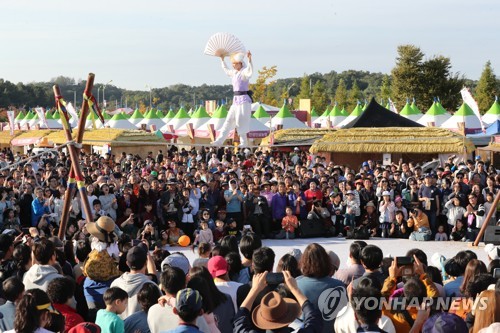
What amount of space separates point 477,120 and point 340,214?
1685 cm

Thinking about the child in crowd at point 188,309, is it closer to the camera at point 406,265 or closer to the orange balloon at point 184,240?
the camera at point 406,265

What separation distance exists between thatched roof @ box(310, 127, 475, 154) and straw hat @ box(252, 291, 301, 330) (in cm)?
1473

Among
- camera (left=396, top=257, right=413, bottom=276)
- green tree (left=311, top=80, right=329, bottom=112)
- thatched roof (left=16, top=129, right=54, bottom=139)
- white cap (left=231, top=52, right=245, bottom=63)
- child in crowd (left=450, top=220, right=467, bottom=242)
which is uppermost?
white cap (left=231, top=52, right=245, bottom=63)

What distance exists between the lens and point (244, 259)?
686 cm

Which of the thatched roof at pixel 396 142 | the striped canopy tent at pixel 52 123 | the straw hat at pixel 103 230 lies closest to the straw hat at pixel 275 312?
the straw hat at pixel 103 230

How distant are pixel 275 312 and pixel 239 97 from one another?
13.6 metres

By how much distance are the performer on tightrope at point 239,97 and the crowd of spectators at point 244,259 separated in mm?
2196

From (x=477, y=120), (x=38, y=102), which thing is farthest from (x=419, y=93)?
(x=38, y=102)

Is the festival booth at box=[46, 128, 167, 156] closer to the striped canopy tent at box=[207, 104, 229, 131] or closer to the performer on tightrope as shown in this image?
the striped canopy tent at box=[207, 104, 229, 131]

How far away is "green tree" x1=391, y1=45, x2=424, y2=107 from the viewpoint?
175 feet

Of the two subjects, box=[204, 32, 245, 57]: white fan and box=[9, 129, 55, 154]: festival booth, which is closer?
box=[204, 32, 245, 57]: white fan

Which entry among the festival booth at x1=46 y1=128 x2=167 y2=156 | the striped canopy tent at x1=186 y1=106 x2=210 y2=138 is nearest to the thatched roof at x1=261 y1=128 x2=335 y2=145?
the festival booth at x1=46 y1=128 x2=167 y2=156

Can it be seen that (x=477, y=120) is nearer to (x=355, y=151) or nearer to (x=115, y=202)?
(x=355, y=151)

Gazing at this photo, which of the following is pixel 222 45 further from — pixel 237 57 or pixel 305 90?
pixel 305 90
